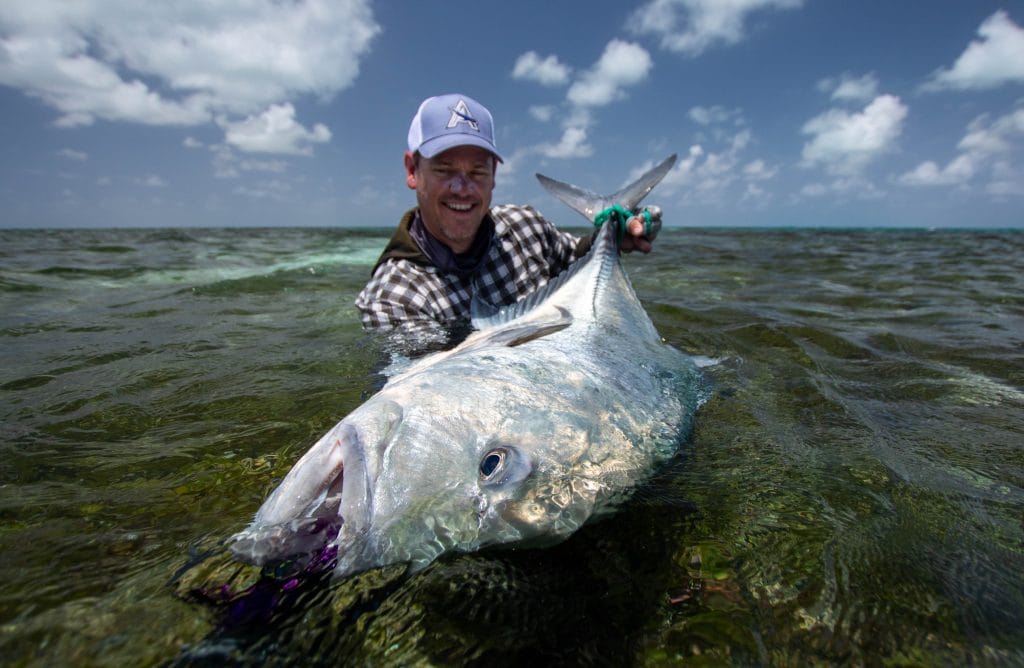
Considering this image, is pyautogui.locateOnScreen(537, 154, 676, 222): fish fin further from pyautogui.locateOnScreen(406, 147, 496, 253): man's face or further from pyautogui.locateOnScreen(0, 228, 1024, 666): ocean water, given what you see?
pyautogui.locateOnScreen(0, 228, 1024, 666): ocean water

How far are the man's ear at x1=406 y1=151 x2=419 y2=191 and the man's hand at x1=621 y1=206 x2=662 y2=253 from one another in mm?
1929

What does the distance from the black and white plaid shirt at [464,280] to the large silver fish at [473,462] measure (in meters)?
1.73

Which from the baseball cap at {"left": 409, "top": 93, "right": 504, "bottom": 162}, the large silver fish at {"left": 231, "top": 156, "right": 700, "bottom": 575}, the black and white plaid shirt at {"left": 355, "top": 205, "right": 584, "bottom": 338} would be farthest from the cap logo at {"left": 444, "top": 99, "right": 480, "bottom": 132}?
the large silver fish at {"left": 231, "top": 156, "right": 700, "bottom": 575}

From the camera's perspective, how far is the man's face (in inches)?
138

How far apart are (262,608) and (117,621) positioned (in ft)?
1.00

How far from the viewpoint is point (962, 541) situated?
1.61 metres

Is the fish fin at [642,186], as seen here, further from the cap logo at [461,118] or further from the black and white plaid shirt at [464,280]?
the cap logo at [461,118]

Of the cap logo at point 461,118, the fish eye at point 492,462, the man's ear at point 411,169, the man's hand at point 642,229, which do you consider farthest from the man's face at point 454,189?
the fish eye at point 492,462

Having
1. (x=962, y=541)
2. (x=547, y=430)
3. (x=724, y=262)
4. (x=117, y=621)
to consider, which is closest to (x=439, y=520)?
(x=547, y=430)

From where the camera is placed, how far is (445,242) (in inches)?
153

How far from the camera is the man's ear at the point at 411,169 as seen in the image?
12.1 ft

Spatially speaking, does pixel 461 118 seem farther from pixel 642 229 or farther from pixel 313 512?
pixel 313 512

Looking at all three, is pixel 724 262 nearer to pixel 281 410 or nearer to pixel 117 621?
pixel 281 410

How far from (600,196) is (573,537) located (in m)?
4.50
